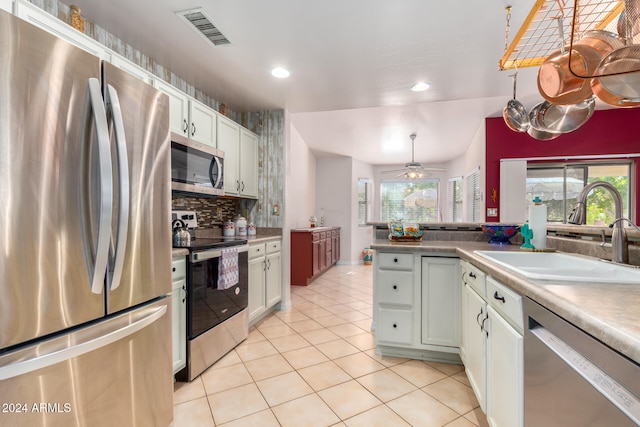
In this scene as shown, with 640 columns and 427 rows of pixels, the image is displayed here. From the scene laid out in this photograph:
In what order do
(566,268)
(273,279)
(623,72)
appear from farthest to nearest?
(273,279) → (566,268) → (623,72)

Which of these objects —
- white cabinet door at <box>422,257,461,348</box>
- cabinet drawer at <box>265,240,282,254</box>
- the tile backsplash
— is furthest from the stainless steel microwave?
white cabinet door at <box>422,257,461,348</box>

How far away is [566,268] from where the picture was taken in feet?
5.25

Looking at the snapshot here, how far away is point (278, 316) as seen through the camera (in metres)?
3.42

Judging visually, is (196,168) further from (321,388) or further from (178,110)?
(321,388)

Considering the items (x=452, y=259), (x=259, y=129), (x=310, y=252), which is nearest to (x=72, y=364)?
(x=452, y=259)

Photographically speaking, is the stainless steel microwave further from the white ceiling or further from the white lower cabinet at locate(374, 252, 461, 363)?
the white lower cabinet at locate(374, 252, 461, 363)

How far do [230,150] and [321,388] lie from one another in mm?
2329

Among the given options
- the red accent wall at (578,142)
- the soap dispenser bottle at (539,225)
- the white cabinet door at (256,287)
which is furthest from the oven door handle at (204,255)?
the red accent wall at (578,142)

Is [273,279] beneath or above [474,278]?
beneath

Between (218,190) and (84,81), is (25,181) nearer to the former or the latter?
(84,81)

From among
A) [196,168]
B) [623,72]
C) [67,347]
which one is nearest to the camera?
[623,72]

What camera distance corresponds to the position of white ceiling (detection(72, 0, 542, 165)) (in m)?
1.84

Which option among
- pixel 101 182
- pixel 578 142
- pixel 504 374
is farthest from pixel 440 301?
pixel 578 142

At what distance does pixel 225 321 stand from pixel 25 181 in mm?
1776
